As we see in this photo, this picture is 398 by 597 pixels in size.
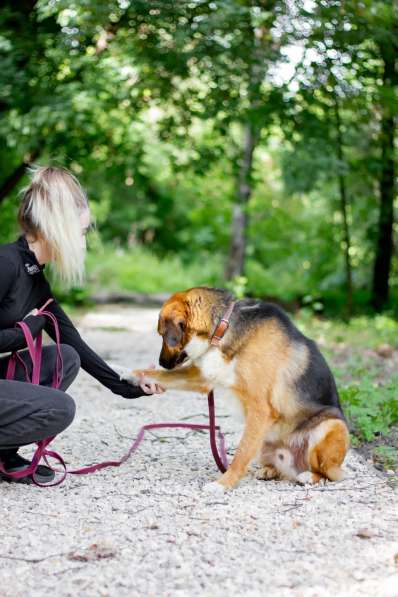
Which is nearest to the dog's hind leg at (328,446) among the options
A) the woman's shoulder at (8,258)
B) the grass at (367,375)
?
the grass at (367,375)

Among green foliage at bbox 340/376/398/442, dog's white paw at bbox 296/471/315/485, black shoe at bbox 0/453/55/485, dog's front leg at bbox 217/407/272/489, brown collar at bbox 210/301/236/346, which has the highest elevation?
brown collar at bbox 210/301/236/346

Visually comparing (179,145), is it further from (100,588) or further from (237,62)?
(100,588)

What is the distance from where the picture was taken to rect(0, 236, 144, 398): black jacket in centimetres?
389

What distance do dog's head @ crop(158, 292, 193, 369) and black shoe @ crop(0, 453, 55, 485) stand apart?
0.98 m

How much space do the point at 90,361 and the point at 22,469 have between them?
780 mm

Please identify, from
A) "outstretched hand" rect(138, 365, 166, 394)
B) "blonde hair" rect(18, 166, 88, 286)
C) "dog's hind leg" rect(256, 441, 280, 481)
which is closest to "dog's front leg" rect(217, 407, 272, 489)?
"dog's hind leg" rect(256, 441, 280, 481)

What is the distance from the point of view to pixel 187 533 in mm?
3369

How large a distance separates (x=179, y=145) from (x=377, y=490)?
740 cm

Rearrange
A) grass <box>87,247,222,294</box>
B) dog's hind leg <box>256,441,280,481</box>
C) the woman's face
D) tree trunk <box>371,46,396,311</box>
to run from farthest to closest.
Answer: grass <box>87,247,222,294</box>
tree trunk <box>371,46,396,311</box>
dog's hind leg <box>256,441,280,481</box>
the woman's face

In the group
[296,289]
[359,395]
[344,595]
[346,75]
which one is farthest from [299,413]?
[296,289]

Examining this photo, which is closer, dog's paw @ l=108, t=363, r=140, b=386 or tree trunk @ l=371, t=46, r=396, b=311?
dog's paw @ l=108, t=363, r=140, b=386

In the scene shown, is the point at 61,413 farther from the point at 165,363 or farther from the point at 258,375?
the point at 258,375

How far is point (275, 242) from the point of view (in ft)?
65.1

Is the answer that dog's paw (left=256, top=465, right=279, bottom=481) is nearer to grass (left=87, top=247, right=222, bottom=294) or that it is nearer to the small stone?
the small stone
